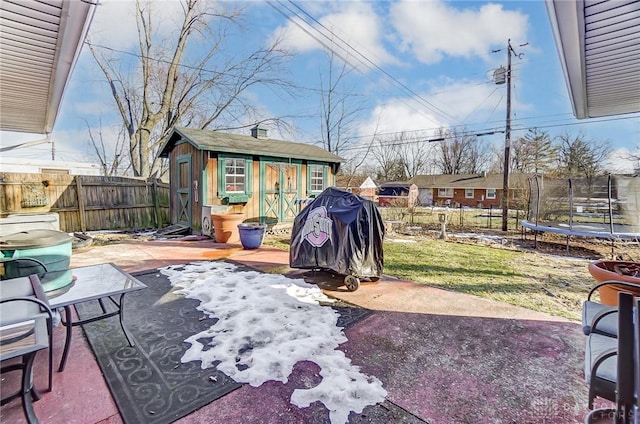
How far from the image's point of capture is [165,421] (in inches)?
69.9

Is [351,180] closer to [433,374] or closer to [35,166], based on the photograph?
[35,166]

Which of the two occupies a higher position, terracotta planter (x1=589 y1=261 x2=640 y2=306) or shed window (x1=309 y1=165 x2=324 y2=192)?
shed window (x1=309 y1=165 x2=324 y2=192)

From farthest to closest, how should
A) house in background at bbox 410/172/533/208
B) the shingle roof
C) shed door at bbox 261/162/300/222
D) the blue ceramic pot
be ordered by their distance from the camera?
house in background at bbox 410/172/533/208, the shingle roof, shed door at bbox 261/162/300/222, the blue ceramic pot

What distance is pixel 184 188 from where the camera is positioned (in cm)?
898

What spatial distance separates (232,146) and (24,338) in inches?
290

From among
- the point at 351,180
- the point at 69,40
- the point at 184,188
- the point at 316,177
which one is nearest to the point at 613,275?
the point at 69,40

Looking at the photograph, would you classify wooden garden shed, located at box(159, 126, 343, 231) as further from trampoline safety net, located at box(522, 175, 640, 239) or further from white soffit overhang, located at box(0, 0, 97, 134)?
trampoline safety net, located at box(522, 175, 640, 239)

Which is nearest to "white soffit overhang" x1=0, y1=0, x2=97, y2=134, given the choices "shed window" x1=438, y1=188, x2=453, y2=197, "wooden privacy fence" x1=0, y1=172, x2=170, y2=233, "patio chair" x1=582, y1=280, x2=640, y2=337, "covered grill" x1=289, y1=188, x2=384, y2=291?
"covered grill" x1=289, y1=188, x2=384, y2=291

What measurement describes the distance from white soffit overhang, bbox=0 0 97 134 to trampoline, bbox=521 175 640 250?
33.9 ft

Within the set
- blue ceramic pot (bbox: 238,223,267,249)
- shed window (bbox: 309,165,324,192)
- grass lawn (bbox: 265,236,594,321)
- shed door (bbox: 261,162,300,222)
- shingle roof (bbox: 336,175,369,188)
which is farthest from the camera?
shingle roof (bbox: 336,175,369,188)

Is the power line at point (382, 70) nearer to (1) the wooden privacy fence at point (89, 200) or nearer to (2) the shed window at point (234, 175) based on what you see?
(2) the shed window at point (234, 175)

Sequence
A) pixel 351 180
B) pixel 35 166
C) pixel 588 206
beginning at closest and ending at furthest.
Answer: pixel 588 206, pixel 35 166, pixel 351 180

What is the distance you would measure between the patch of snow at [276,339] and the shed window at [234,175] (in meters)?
4.43

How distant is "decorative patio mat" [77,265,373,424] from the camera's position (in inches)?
75.9
